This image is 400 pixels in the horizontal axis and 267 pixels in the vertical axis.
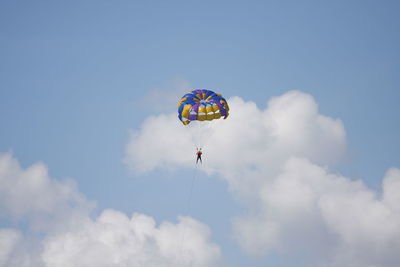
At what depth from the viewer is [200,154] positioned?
72750 mm

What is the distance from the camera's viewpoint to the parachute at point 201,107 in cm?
7325

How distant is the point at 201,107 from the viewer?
241 feet

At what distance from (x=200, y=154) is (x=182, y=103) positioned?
8079 mm

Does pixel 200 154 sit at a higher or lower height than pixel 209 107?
lower

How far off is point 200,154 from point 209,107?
705cm

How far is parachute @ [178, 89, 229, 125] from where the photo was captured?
73.2 m

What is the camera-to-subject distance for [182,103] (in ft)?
244

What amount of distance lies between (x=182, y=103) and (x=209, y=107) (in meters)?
4.06

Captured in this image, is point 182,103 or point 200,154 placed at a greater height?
point 182,103

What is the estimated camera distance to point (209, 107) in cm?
7375
